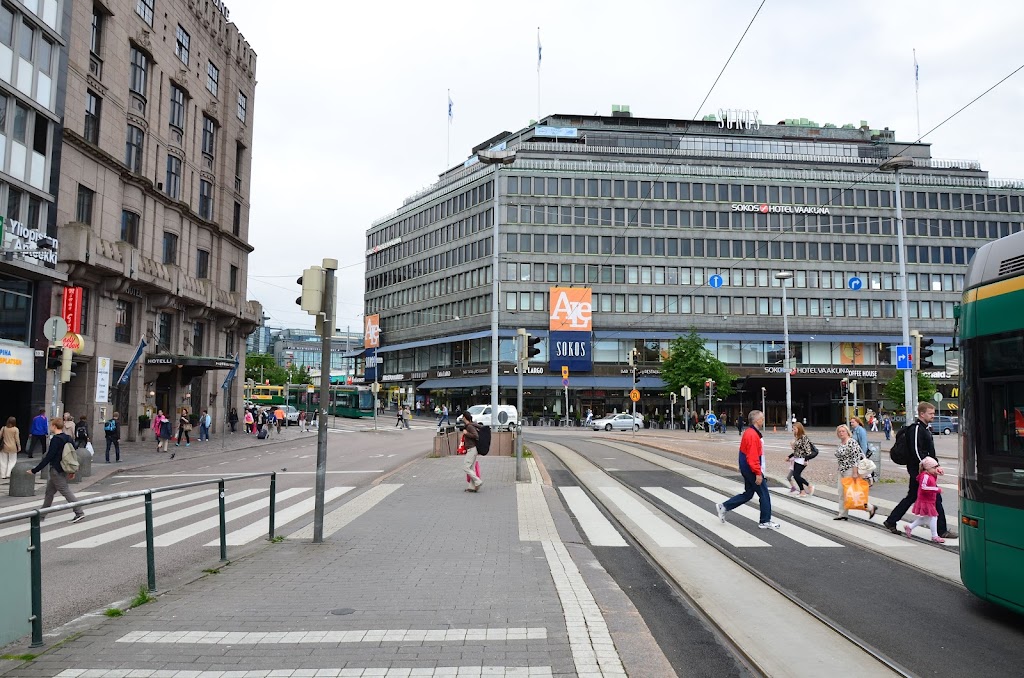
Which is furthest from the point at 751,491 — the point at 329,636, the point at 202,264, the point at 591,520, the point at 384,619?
→ the point at 202,264

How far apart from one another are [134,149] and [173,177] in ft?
13.0

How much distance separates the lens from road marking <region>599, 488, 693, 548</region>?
1045 centimetres

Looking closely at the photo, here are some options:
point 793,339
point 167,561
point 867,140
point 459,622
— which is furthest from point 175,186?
point 867,140

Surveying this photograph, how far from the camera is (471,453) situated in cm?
1552

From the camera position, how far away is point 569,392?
69250 millimetres

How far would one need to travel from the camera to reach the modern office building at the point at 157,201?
29859 millimetres

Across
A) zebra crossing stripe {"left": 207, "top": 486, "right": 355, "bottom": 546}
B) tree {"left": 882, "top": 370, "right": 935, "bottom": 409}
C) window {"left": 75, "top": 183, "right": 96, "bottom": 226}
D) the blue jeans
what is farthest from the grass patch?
tree {"left": 882, "top": 370, "right": 935, "bottom": 409}

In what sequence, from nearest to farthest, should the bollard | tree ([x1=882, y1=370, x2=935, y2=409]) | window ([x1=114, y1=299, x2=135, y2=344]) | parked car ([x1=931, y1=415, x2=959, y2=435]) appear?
the bollard, window ([x1=114, y1=299, x2=135, y2=344]), parked car ([x1=931, y1=415, x2=959, y2=435]), tree ([x1=882, y1=370, x2=935, y2=409])

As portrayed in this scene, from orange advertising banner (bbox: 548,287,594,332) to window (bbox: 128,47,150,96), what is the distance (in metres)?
32.5

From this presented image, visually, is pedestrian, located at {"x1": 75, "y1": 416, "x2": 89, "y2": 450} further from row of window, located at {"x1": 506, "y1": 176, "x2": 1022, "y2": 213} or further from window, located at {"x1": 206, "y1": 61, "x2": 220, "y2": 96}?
row of window, located at {"x1": 506, "y1": 176, "x2": 1022, "y2": 213}

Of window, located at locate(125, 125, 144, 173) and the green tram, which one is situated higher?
window, located at locate(125, 125, 144, 173)

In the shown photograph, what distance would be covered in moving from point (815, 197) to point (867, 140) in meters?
19.7

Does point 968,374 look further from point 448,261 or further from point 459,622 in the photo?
point 448,261

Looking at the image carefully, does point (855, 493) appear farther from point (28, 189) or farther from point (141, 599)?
point (28, 189)
